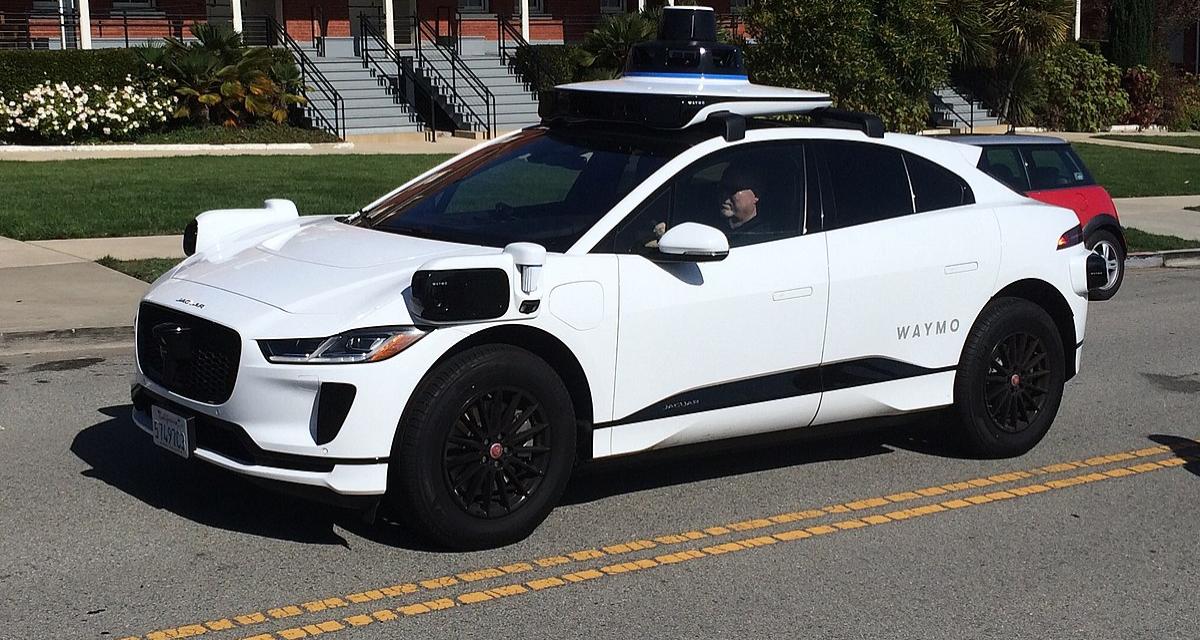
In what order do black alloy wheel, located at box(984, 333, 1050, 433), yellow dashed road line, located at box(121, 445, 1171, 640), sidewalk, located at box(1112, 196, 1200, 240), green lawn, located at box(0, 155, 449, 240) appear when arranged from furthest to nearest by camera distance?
sidewalk, located at box(1112, 196, 1200, 240)
green lawn, located at box(0, 155, 449, 240)
black alloy wheel, located at box(984, 333, 1050, 433)
yellow dashed road line, located at box(121, 445, 1171, 640)

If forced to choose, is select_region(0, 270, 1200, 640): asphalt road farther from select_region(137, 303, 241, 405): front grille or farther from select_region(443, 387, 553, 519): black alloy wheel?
select_region(137, 303, 241, 405): front grille

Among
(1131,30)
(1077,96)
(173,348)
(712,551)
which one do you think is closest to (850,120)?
(712,551)

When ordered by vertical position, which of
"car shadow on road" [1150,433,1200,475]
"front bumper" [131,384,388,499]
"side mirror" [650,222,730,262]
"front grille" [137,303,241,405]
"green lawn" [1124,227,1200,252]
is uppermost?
"side mirror" [650,222,730,262]

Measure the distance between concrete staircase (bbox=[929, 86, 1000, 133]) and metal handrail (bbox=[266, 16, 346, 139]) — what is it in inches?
528

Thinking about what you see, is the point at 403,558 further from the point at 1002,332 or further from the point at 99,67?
the point at 99,67

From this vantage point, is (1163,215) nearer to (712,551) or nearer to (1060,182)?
(1060,182)

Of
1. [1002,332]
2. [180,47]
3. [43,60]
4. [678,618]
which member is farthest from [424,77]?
[678,618]

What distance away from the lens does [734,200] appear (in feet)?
21.2

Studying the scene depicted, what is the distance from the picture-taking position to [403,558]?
5664 millimetres

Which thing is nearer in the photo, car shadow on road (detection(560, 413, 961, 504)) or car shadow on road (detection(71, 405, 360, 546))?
car shadow on road (detection(71, 405, 360, 546))

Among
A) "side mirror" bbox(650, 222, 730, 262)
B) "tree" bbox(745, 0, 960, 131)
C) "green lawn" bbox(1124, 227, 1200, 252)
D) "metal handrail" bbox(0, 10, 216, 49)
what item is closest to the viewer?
"side mirror" bbox(650, 222, 730, 262)

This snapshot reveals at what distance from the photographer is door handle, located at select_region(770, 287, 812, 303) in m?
6.34

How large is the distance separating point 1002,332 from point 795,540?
1.80 meters

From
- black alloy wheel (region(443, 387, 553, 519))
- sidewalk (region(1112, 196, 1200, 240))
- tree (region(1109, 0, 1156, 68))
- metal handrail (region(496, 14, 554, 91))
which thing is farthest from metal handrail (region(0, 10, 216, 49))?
black alloy wheel (region(443, 387, 553, 519))
